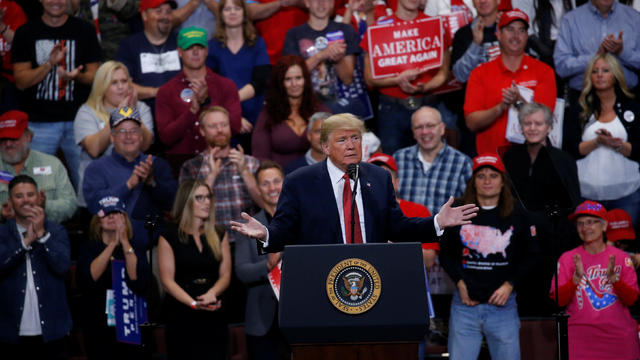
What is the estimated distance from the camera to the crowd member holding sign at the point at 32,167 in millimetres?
6637

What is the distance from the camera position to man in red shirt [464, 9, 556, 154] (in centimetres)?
673

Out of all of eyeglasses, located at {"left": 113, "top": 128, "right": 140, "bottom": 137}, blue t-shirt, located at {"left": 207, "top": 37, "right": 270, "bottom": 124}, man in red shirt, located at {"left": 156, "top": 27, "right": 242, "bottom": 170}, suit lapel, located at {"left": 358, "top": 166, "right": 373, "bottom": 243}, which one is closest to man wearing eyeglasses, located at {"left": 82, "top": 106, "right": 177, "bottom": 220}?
eyeglasses, located at {"left": 113, "top": 128, "right": 140, "bottom": 137}

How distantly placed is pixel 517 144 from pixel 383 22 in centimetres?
164

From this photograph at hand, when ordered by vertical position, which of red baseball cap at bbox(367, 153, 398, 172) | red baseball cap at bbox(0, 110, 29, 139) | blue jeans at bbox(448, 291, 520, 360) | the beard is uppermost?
red baseball cap at bbox(0, 110, 29, 139)

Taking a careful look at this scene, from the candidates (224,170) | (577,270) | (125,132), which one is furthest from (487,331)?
(125,132)

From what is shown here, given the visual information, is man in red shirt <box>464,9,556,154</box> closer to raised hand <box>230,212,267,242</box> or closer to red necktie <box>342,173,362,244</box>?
red necktie <box>342,173,362,244</box>

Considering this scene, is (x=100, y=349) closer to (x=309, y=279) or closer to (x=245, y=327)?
(x=245, y=327)

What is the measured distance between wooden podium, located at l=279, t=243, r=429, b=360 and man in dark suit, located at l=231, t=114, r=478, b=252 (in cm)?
60

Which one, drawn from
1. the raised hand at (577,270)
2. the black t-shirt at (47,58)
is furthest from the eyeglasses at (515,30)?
the black t-shirt at (47,58)

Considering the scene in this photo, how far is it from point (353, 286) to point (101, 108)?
4238 millimetres

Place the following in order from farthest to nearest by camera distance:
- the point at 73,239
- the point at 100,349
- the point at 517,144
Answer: the point at 73,239 < the point at 517,144 < the point at 100,349

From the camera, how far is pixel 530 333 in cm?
607

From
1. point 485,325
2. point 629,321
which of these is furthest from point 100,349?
point 629,321

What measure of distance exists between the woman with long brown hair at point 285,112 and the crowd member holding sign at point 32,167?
1.56 metres
